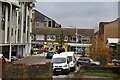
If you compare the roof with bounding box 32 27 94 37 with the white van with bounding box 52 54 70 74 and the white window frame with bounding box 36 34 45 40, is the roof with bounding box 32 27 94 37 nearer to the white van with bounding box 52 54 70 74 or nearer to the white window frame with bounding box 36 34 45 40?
the white window frame with bounding box 36 34 45 40

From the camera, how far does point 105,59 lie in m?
31.9

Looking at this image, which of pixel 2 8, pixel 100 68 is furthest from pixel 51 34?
pixel 100 68

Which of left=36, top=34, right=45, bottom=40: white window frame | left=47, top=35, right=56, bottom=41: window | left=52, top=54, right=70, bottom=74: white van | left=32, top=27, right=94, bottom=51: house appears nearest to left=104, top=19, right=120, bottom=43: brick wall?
left=32, top=27, right=94, bottom=51: house

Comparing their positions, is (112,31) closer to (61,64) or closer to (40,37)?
(40,37)

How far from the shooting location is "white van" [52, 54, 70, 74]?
23.5m

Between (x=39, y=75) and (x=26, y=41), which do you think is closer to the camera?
(x=39, y=75)

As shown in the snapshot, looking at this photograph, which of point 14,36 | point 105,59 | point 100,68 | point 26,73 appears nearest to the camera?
point 26,73

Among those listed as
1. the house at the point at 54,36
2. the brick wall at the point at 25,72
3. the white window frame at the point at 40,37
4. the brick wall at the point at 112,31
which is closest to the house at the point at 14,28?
the brick wall at the point at 25,72

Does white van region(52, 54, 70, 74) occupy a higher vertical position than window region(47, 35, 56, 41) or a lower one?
lower

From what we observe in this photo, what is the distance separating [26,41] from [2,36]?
47.0 ft

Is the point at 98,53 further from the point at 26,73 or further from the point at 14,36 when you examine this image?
the point at 26,73

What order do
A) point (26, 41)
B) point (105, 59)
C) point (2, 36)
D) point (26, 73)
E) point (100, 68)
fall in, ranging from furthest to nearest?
point (26, 41)
point (2, 36)
point (105, 59)
point (100, 68)
point (26, 73)

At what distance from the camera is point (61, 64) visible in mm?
23906

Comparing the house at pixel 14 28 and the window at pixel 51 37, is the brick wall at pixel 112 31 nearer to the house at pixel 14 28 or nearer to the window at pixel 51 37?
the window at pixel 51 37
